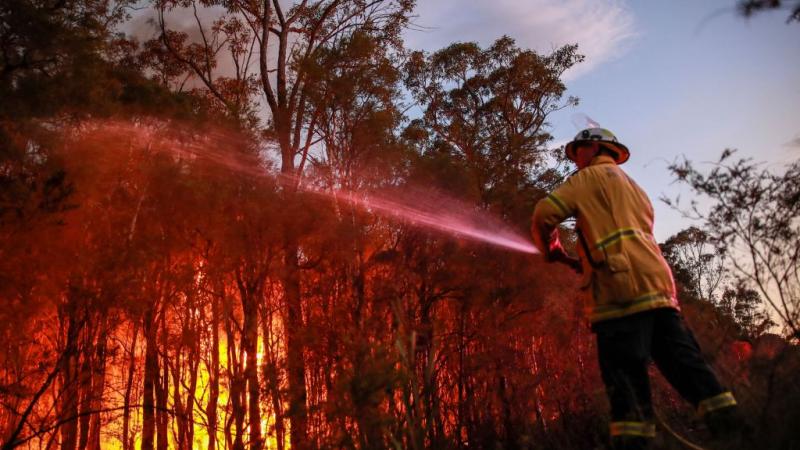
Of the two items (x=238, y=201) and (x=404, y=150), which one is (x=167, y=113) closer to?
(x=238, y=201)

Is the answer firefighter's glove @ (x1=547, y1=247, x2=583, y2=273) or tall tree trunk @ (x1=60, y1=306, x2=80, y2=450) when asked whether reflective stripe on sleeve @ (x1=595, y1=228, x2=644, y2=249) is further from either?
tall tree trunk @ (x1=60, y1=306, x2=80, y2=450)

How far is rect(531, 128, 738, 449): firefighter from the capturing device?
2.63 m

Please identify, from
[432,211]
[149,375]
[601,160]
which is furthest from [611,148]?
[149,375]

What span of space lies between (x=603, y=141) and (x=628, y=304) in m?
1.01

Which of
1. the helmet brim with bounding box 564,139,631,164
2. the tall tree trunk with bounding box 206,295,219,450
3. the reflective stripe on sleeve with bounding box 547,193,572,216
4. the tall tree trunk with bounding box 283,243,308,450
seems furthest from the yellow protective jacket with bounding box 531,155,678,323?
the tall tree trunk with bounding box 206,295,219,450

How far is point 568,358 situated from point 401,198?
17.0 ft

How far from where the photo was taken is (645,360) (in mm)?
2729

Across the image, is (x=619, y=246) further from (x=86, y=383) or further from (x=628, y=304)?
(x=86, y=383)

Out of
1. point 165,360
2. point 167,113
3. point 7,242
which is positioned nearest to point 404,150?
point 167,113

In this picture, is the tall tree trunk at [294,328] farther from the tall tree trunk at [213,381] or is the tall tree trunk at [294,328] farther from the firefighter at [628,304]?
the firefighter at [628,304]

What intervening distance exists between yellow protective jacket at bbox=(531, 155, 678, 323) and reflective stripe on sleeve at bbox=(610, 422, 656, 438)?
0.49 m

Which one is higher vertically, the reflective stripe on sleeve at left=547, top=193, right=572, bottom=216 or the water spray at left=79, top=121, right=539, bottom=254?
the water spray at left=79, top=121, right=539, bottom=254

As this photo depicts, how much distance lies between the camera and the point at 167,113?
12.6 m

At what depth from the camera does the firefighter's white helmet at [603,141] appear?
3.35 m
